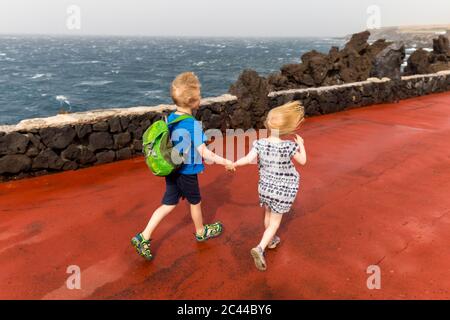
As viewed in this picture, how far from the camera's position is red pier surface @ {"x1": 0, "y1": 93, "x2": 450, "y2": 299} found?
3.02m

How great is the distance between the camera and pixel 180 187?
10.8 ft

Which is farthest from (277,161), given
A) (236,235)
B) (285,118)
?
(236,235)

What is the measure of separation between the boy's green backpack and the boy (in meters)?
0.09

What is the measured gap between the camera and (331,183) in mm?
5242

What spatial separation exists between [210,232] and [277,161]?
111 cm

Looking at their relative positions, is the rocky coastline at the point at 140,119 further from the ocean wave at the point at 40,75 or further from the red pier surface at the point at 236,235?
the ocean wave at the point at 40,75

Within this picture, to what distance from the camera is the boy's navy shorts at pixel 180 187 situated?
10.7 feet

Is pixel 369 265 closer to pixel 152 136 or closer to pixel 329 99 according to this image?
pixel 152 136

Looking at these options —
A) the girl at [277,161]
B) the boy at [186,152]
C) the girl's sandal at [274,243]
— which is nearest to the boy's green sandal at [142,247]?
the boy at [186,152]

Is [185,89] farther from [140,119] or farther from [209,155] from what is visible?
[140,119]

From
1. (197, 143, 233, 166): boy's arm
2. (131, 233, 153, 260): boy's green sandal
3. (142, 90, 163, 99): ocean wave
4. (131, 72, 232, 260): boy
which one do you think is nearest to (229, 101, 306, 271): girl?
(197, 143, 233, 166): boy's arm

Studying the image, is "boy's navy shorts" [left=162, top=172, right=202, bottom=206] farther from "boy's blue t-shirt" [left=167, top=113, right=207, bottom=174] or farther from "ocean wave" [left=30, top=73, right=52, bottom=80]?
"ocean wave" [left=30, top=73, right=52, bottom=80]

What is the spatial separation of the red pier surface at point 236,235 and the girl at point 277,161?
0.50 metres

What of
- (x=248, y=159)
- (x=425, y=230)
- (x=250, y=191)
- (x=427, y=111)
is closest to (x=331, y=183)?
→ (x=250, y=191)
